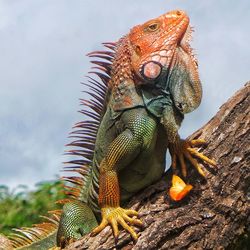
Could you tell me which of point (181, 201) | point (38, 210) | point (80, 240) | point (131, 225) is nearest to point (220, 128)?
point (181, 201)

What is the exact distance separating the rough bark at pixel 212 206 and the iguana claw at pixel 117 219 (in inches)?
1.8

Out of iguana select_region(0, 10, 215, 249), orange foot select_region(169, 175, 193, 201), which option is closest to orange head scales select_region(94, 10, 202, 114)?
iguana select_region(0, 10, 215, 249)

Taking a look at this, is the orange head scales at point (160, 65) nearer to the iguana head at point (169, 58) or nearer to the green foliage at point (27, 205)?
the iguana head at point (169, 58)

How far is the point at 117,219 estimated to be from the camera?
5.41m

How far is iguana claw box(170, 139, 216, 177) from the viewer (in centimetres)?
553

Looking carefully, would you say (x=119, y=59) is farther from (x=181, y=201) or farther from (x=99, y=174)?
(x=181, y=201)

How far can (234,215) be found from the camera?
5469 mm

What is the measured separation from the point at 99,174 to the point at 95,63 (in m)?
0.97

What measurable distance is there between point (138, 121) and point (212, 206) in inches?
33.3

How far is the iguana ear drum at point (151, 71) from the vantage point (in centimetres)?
573

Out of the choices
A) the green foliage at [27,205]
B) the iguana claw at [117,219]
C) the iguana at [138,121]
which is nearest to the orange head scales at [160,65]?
the iguana at [138,121]

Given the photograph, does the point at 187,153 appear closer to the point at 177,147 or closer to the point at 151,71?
the point at 177,147

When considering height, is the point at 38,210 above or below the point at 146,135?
above

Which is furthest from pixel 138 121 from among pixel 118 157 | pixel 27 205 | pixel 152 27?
pixel 27 205
